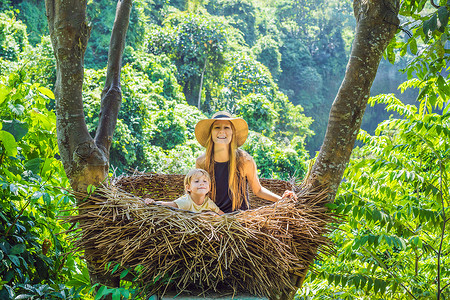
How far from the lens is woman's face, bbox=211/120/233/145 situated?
323cm

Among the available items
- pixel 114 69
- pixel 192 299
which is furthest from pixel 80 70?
pixel 192 299

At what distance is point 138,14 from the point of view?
18578 millimetres

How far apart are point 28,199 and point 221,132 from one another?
140 centimetres

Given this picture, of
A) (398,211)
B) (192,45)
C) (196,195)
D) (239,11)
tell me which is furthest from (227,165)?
(239,11)

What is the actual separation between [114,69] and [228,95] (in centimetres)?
1639

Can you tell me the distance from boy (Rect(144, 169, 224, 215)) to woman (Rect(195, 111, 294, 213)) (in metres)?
0.27

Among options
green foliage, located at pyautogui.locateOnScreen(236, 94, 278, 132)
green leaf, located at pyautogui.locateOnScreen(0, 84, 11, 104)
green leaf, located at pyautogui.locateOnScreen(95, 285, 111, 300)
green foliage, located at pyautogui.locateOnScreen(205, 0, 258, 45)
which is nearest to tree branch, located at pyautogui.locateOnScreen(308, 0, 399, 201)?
green leaf, located at pyautogui.locateOnScreen(95, 285, 111, 300)

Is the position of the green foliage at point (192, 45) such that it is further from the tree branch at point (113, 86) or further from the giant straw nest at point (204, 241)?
the giant straw nest at point (204, 241)

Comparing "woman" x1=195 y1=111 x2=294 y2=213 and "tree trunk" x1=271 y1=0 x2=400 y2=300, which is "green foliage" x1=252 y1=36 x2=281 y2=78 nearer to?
"woman" x1=195 y1=111 x2=294 y2=213

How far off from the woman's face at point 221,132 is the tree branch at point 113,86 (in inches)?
29.9

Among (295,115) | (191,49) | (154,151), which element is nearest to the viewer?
(154,151)

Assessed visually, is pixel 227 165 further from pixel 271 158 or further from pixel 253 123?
A: pixel 253 123

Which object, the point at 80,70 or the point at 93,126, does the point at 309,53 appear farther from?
the point at 80,70

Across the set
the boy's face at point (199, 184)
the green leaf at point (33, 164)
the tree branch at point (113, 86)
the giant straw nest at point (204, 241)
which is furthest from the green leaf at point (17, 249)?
the boy's face at point (199, 184)
